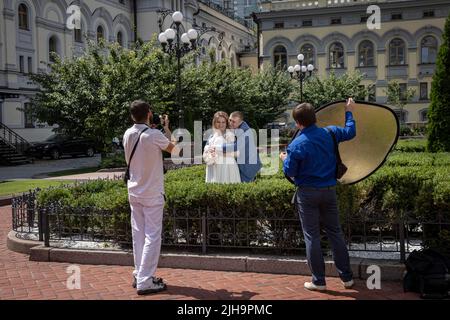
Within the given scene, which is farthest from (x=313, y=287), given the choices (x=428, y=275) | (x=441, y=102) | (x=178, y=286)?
(x=441, y=102)

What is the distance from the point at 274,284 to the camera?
598 cm

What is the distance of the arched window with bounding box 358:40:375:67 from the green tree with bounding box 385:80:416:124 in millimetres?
3653

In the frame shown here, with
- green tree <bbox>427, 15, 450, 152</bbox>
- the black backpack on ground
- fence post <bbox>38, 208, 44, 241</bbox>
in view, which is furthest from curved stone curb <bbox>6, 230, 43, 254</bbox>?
green tree <bbox>427, 15, 450, 152</bbox>

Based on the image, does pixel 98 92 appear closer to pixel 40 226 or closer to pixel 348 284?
pixel 40 226

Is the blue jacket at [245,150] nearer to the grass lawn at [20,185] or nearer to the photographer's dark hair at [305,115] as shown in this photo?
the photographer's dark hair at [305,115]

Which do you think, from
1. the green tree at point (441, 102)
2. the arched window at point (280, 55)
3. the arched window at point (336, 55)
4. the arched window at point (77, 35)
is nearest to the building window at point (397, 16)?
the arched window at point (336, 55)

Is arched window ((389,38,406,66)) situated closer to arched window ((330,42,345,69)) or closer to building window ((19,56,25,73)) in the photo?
arched window ((330,42,345,69))

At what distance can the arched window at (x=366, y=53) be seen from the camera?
49.2 m

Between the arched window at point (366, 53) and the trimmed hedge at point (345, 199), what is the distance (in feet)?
142

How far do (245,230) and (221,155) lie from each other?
224cm

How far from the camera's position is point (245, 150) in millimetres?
8812

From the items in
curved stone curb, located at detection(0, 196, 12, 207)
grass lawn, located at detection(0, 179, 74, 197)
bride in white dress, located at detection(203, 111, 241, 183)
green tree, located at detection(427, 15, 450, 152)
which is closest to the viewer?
bride in white dress, located at detection(203, 111, 241, 183)

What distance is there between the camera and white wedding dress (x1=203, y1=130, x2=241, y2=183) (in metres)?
8.71
